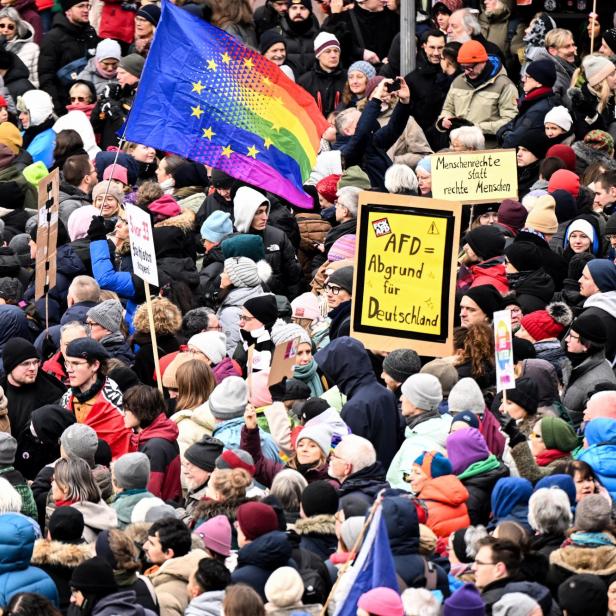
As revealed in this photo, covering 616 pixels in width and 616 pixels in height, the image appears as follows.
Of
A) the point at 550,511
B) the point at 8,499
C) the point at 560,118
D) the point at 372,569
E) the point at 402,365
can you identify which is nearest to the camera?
the point at 372,569

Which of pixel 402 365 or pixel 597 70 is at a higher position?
pixel 597 70

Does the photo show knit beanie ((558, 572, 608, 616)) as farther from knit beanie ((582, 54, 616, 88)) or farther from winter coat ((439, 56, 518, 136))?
knit beanie ((582, 54, 616, 88))

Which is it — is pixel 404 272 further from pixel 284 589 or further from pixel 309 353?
pixel 284 589

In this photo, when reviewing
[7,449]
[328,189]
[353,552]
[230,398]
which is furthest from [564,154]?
[353,552]

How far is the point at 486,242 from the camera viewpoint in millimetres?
13891

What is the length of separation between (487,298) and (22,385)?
3.02 meters

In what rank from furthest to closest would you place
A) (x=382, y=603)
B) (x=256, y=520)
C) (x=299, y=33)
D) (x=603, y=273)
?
(x=299, y=33) → (x=603, y=273) → (x=256, y=520) → (x=382, y=603)

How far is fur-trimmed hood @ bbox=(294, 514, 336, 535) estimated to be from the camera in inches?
383

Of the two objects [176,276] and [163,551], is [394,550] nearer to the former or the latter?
[163,551]

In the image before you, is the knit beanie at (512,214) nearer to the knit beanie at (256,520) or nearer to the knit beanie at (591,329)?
the knit beanie at (591,329)

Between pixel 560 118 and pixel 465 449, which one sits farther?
pixel 560 118

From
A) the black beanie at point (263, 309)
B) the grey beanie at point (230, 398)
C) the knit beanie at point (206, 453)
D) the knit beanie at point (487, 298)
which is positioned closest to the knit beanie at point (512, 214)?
the knit beanie at point (487, 298)

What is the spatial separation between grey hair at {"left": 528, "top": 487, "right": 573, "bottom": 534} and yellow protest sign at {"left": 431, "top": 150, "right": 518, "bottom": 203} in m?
5.66

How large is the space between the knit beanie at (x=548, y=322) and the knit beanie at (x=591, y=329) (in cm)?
79
